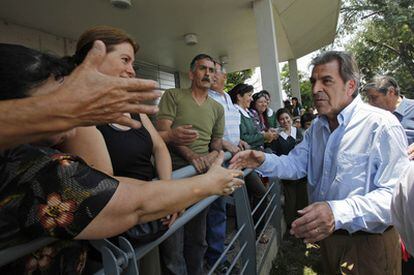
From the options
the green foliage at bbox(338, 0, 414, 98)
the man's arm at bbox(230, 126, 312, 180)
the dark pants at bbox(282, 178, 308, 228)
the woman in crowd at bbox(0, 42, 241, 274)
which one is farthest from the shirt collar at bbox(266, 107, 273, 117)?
the green foliage at bbox(338, 0, 414, 98)

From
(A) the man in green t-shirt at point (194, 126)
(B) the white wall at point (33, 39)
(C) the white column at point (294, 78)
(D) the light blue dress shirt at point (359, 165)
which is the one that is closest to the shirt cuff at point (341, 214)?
(D) the light blue dress shirt at point (359, 165)

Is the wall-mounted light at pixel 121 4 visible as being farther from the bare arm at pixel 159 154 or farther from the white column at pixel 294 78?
the white column at pixel 294 78

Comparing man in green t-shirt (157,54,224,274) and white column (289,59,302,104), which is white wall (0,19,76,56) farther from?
white column (289,59,302,104)

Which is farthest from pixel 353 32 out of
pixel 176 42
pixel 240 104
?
pixel 240 104

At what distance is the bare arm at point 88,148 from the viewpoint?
136 cm

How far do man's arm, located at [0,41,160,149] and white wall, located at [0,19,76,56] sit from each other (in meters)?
4.86

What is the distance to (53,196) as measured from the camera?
0.96 meters

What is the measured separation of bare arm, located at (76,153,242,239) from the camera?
1036mm

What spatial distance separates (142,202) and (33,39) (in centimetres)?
580

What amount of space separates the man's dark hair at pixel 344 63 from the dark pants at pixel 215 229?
156cm

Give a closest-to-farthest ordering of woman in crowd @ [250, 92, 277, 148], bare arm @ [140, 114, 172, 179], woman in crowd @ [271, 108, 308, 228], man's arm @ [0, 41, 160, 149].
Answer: man's arm @ [0, 41, 160, 149]
bare arm @ [140, 114, 172, 179]
woman in crowd @ [271, 108, 308, 228]
woman in crowd @ [250, 92, 277, 148]

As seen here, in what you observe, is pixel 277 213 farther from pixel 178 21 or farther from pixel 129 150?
pixel 178 21

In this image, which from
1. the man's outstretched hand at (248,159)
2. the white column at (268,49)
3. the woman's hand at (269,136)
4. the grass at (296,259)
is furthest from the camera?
the white column at (268,49)

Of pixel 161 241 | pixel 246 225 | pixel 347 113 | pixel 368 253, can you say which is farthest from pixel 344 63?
pixel 161 241
